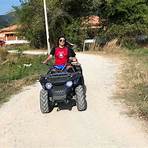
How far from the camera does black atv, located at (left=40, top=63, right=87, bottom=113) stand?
1082 cm

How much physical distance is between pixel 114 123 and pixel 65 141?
1.46m

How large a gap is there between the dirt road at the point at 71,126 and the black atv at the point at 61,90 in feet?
0.77

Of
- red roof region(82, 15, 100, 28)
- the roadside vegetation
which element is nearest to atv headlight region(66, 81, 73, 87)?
the roadside vegetation

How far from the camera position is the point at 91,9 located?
115 feet

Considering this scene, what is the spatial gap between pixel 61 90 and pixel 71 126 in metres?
1.38

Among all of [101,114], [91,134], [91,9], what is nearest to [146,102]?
[101,114]

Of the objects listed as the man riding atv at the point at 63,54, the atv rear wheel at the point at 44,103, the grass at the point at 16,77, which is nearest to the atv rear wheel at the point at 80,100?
the atv rear wheel at the point at 44,103

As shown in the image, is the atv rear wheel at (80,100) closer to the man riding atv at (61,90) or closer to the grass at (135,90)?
the man riding atv at (61,90)

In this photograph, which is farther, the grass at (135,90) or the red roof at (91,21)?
the red roof at (91,21)

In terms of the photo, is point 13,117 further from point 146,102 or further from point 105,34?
point 105,34

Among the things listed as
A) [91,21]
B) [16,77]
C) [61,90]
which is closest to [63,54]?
[61,90]

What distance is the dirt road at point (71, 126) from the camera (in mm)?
8445

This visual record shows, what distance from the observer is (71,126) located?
31.6ft

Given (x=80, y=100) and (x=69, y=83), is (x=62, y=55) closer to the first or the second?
(x=69, y=83)
